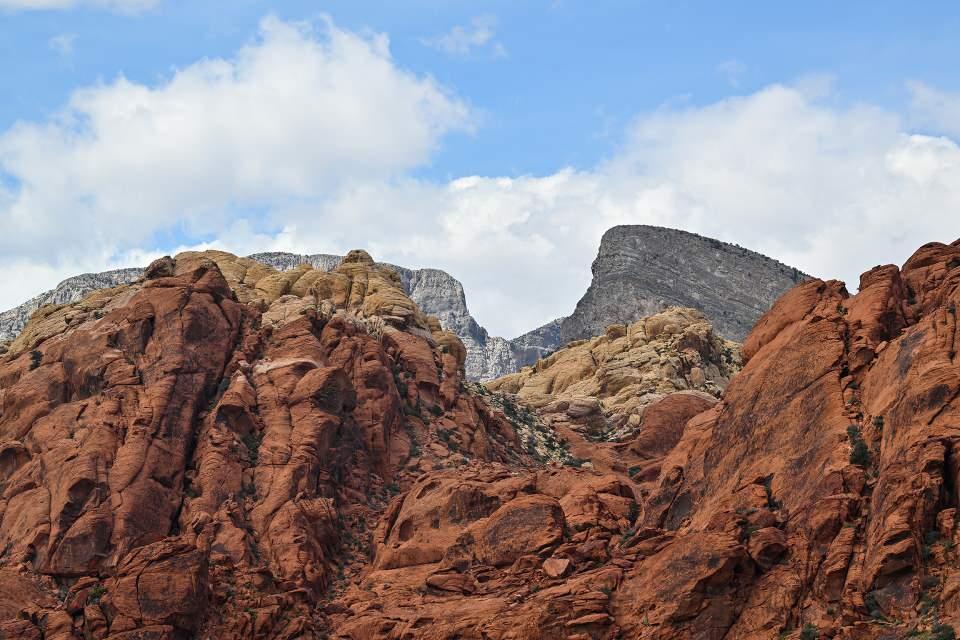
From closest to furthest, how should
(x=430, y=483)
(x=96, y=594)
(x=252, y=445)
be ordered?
1. (x=96, y=594)
2. (x=430, y=483)
3. (x=252, y=445)

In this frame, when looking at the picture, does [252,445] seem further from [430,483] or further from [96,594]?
[96,594]

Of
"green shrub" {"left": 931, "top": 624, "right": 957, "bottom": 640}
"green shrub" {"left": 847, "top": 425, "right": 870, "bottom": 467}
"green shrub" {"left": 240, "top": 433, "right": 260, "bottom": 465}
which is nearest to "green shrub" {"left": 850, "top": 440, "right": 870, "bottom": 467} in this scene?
"green shrub" {"left": 847, "top": 425, "right": 870, "bottom": 467}

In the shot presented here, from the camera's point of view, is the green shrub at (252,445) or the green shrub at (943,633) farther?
the green shrub at (252,445)

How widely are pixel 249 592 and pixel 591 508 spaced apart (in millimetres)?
18186

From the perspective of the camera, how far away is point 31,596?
7081cm

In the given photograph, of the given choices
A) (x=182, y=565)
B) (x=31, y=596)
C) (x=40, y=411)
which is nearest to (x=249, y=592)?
(x=182, y=565)

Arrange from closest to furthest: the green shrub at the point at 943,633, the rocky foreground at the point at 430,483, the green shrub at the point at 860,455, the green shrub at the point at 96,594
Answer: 1. the green shrub at the point at 943,633
2. the rocky foreground at the point at 430,483
3. the green shrub at the point at 860,455
4. the green shrub at the point at 96,594

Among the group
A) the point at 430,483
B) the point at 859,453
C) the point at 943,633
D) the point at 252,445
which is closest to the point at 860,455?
the point at 859,453

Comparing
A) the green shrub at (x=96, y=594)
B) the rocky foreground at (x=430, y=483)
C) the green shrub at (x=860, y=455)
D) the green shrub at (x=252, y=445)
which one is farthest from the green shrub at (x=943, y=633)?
the green shrub at (x=252, y=445)

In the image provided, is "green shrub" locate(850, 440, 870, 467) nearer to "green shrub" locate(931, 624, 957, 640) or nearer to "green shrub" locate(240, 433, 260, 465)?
"green shrub" locate(931, 624, 957, 640)

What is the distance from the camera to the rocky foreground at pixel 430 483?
5681cm

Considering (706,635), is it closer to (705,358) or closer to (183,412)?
(183,412)

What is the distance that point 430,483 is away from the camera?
81688mm

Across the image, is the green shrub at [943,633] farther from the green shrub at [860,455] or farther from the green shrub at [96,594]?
the green shrub at [96,594]
